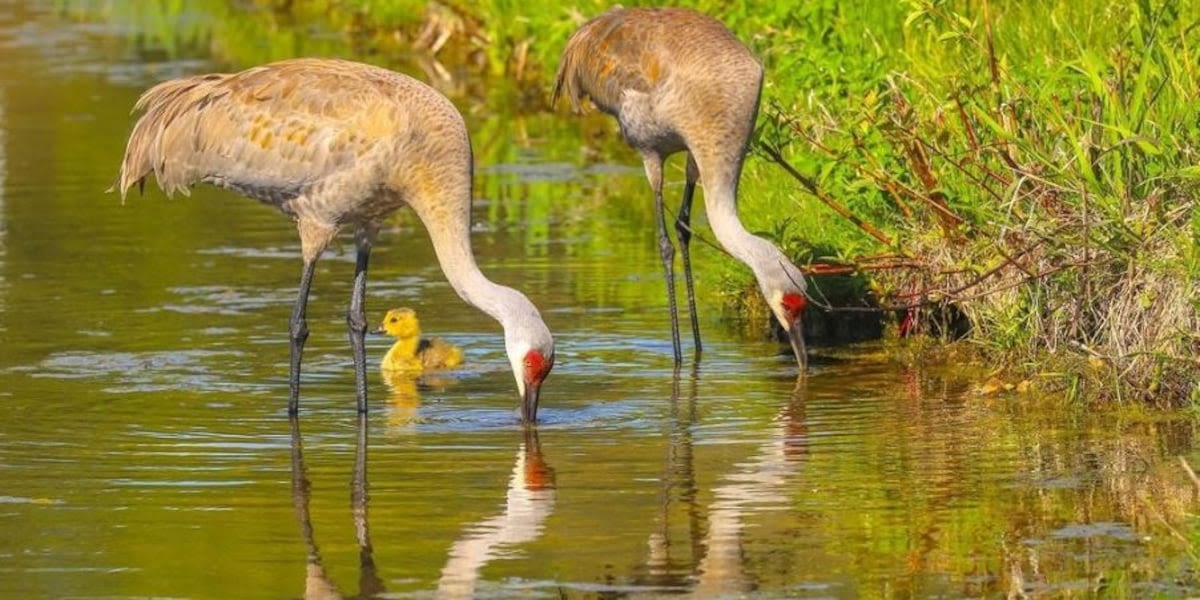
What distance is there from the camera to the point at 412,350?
10.2 m

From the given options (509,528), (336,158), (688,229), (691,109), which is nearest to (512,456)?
(509,528)

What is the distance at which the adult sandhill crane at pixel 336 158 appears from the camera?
9109 mm

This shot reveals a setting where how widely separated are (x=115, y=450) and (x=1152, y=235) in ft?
11.6

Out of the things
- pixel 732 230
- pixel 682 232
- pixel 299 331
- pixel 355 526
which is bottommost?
pixel 355 526

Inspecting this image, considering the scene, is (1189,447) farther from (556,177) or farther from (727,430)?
(556,177)

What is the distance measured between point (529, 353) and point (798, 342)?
1680mm

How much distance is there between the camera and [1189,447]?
795 cm

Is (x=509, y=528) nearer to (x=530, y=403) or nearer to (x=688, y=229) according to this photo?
(x=530, y=403)

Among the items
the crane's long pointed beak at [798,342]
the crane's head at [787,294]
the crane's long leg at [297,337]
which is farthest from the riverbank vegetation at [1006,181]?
the crane's long leg at [297,337]

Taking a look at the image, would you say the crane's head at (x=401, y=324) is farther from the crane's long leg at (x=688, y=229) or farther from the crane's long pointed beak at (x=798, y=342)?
the crane's long pointed beak at (x=798, y=342)

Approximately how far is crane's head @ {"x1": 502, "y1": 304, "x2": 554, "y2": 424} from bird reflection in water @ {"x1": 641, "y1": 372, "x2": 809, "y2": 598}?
1.60ft

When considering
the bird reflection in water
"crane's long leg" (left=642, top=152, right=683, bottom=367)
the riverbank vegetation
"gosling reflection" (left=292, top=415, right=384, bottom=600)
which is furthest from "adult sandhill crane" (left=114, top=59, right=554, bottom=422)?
"crane's long leg" (left=642, top=152, right=683, bottom=367)

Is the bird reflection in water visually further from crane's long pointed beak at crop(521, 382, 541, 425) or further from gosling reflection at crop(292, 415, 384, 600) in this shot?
gosling reflection at crop(292, 415, 384, 600)

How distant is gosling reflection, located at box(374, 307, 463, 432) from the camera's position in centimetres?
982
